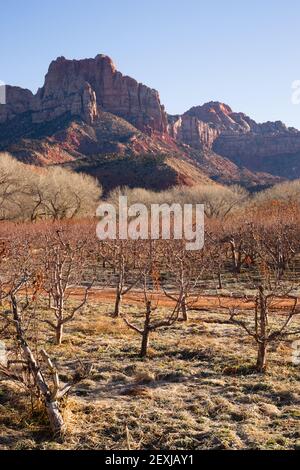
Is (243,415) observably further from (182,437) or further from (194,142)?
(194,142)

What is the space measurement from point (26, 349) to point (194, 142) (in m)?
171

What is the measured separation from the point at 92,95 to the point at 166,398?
431 feet

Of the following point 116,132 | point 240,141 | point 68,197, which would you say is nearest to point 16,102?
point 116,132

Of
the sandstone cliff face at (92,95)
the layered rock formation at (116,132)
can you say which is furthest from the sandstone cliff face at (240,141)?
the sandstone cliff face at (92,95)

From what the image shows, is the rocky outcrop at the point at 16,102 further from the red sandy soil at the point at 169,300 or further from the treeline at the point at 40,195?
the red sandy soil at the point at 169,300

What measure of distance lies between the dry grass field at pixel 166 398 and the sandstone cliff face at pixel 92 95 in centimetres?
12514

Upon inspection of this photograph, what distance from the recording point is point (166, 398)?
8078 mm

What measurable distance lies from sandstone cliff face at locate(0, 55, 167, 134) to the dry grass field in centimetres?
12514

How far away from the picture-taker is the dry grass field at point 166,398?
6547 millimetres

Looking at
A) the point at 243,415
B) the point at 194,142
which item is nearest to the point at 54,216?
the point at 243,415

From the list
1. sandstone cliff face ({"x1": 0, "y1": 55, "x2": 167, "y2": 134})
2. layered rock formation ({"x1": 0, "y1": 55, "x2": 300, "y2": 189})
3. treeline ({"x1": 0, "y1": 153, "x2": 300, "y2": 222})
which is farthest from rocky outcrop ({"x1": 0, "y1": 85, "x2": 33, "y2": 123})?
treeline ({"x1": 0, "y1": 153, "x2": 300, "y2": 222})

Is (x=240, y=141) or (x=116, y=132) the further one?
(x=240, y=141)

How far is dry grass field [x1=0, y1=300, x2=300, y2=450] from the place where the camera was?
655 centimetres

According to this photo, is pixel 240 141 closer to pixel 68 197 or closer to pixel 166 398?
pixel 68 197
